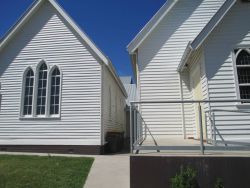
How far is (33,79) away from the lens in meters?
14.4

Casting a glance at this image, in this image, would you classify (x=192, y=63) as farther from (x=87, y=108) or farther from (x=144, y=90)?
(x=87, y=108)

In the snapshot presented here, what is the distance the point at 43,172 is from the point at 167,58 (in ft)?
26.8

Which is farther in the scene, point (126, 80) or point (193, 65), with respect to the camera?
point (126, 80)

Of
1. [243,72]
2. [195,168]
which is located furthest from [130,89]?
[195,168]

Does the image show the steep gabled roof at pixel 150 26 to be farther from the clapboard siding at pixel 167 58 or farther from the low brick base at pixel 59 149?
the low brick base at pixel 59 149

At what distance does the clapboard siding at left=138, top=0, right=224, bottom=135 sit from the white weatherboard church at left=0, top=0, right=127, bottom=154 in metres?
2.42

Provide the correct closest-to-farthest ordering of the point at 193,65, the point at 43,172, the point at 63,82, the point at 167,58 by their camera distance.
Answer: the point at 43,172
the point at 193,65
the point at 167,58
the point at 63,82

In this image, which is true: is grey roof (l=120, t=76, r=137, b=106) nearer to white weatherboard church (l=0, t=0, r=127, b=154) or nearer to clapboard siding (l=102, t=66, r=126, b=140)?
clapboard siding (l=102, t=66, r=126, b=140)

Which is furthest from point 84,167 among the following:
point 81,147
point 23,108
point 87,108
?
point 23,108

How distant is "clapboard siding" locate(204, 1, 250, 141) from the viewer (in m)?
8.68

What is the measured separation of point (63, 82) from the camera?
13.9 meters

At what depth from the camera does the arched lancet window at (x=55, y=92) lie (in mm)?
13945

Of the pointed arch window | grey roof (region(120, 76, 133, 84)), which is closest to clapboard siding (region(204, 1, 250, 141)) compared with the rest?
→ the pointed arch window

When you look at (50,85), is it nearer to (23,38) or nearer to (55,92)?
(55,92)
